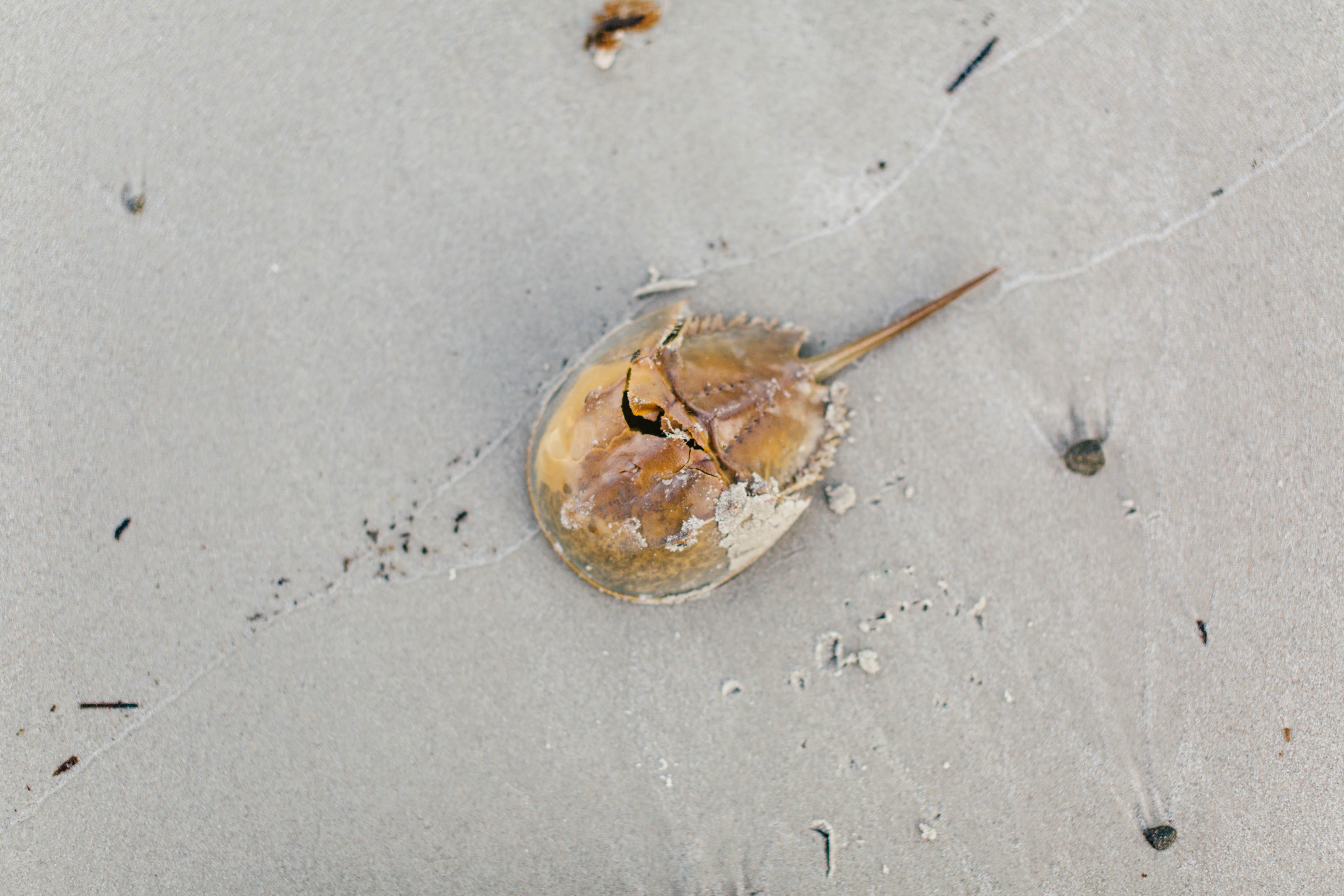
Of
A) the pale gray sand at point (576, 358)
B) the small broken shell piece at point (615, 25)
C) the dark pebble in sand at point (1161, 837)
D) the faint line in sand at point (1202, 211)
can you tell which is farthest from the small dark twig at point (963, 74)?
the dark pebble in sand at point (1161, 837)

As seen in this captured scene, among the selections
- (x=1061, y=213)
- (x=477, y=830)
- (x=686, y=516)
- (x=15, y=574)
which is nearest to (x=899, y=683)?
(x=686, y=516)

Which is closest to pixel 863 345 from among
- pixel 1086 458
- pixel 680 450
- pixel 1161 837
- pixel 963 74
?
pixel 680 450

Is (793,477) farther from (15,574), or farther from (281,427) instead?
(15,574)

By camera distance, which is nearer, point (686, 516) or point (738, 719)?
point (686, 516)

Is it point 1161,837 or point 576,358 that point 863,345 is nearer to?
point 576,358

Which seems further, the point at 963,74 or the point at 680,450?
the point at 963,74

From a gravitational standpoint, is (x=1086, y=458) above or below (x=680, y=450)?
below

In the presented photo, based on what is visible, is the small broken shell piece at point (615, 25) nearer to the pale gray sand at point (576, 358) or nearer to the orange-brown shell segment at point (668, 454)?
the pale gray sand at point (576, 358)

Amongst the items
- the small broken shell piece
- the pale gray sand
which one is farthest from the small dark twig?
the small broken shell piece

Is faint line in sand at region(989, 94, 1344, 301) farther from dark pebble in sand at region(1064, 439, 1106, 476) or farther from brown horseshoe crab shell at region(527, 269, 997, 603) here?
dark pebble in sand at region(1064, 439, 1106, 476)
